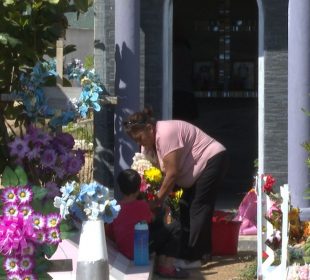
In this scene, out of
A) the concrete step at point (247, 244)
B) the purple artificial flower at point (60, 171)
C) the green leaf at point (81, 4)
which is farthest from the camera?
the concrete step at point (247, 244)

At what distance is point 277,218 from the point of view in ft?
20.1

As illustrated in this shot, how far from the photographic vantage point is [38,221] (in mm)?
4895

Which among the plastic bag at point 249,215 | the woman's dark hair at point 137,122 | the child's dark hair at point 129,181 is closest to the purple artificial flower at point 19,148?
the woman's dark hair at point 137,122

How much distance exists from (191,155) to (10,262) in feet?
9.12

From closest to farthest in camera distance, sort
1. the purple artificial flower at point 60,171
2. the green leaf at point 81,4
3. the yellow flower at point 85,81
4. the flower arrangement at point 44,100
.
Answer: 1. the purple artificial flower at point 60,171
2. the flower arrangement at point 44,100
3. the green leaf at point 81,4
4. the yellow flower at point 85,81

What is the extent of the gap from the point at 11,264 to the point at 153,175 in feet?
9.58

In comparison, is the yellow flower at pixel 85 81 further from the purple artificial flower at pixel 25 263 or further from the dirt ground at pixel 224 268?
the purple artificial flower at pixel 25 263

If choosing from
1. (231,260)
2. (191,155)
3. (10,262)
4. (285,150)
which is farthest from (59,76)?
(285,150)

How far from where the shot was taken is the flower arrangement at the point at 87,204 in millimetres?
4965

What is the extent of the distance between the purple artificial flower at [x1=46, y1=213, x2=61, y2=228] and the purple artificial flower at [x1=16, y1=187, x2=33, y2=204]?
0.45 feet

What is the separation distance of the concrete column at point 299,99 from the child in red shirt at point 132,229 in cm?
111

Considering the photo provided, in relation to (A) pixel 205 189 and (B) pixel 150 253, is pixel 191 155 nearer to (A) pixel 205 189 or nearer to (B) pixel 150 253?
(A) pixel 205 189

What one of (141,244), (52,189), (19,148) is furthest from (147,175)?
(52,189)

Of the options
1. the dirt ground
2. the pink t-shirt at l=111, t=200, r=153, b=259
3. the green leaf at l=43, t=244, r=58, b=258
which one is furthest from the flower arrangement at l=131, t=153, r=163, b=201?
the green leaf at l=43, t=244, r=58, b=258
